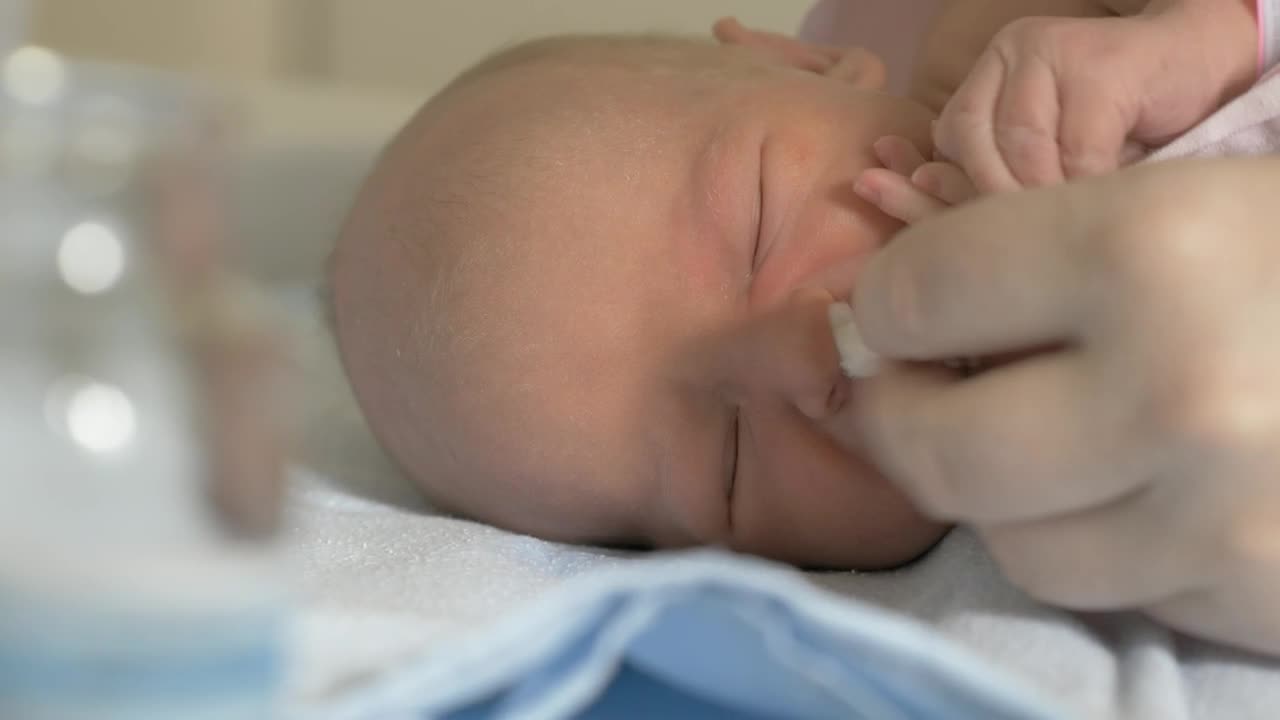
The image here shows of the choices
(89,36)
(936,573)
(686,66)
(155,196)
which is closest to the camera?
(155,196)

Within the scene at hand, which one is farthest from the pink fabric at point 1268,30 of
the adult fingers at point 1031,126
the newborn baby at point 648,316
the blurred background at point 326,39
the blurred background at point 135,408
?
the blurred background at point 326,39

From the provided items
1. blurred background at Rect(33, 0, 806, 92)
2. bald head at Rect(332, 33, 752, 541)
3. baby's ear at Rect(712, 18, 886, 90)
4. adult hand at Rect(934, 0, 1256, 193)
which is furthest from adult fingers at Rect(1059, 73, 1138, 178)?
blurred background at Rect(33, 0, 806, 92)

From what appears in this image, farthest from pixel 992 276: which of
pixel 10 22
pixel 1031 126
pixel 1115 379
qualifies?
pixel 10 22

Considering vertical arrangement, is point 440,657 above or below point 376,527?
above

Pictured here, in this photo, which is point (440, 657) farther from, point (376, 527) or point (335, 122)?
point (335, 122)

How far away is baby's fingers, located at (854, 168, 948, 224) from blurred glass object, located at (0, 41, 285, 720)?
16.8 inches

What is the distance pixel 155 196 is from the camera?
0.42 m

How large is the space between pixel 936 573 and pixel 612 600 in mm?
298

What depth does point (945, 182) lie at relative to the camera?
2.46 ft

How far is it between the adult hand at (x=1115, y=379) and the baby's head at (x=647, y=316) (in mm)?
182

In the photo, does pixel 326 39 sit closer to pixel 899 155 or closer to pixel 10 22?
pixel 10 22

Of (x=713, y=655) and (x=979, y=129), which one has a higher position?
(x=979, y=129)

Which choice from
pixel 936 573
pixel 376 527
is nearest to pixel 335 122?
pixel 376 527

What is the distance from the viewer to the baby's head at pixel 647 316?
0.80m
